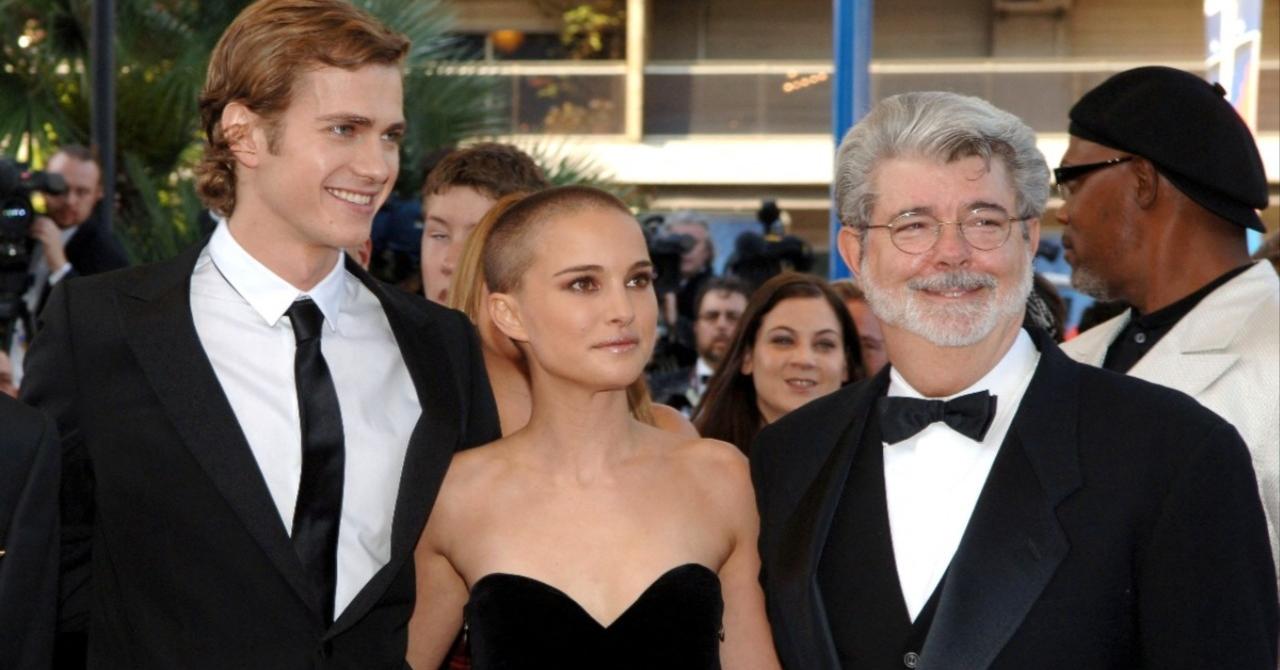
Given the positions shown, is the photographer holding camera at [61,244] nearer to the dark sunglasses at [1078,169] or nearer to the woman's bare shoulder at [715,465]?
the woman's bare shoulder at [715,465]

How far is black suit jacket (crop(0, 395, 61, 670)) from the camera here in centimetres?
225

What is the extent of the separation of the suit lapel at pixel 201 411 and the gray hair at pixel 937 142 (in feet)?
3.31

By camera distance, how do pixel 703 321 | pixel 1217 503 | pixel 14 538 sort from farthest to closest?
pixel 703 321 → pixel 1217 503 → pixel 14 538

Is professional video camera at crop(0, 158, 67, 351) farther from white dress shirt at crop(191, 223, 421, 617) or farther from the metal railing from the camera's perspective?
the metal railing

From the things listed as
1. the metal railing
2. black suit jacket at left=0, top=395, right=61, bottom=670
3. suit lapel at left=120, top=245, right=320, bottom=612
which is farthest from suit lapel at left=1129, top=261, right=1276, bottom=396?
the metal railing

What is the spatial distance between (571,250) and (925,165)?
25.7 inches

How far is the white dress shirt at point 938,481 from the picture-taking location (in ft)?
8.55

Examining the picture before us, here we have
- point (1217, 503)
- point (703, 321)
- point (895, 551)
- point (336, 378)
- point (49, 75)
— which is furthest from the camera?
point (49, 75)

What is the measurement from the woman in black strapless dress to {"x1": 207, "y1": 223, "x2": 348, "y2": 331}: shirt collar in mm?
303

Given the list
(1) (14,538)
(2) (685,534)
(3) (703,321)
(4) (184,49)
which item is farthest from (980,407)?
(4) (184,49)

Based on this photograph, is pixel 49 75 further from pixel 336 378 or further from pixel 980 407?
pixel 980 407

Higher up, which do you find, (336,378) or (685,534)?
(336,378)

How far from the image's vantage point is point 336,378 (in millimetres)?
2967

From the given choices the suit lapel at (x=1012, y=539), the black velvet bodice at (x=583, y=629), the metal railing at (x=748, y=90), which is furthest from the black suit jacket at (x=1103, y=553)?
the metal railing at (x=748, y=90)
